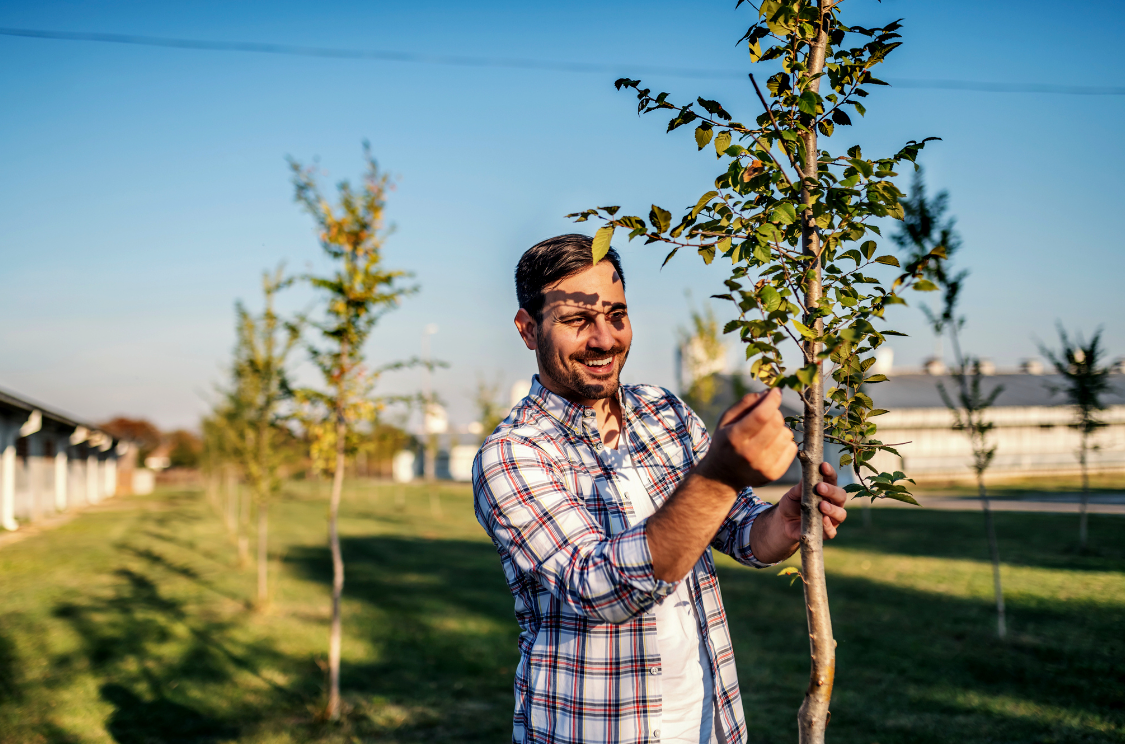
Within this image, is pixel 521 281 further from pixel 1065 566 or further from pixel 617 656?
pixel 1065 566

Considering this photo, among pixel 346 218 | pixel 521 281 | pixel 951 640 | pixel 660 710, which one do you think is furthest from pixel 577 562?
pixel 951 640

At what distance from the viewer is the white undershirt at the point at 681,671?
1771 millimetres

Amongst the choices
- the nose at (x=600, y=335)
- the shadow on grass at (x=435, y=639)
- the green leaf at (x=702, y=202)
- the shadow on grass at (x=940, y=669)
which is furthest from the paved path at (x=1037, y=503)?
the green leaf at (x=702, y=202)

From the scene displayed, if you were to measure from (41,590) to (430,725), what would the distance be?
9759 millimetres

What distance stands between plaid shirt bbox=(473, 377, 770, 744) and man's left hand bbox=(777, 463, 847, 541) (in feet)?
0.55

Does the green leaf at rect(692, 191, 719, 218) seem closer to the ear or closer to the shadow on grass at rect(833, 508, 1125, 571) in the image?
the ear

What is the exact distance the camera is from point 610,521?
184cm

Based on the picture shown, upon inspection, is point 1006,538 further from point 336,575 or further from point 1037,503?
point 336,575

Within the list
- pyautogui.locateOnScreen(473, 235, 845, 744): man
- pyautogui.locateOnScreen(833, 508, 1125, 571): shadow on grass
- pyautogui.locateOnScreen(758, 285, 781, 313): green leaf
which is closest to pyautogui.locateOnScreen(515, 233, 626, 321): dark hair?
pyautogui.locateOnScreen(473, 235, 845, 744): man

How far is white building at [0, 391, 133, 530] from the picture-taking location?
19578 mm

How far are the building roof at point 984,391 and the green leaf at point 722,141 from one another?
32948mm

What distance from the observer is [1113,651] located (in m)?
7.36

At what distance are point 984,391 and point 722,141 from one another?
123 feet

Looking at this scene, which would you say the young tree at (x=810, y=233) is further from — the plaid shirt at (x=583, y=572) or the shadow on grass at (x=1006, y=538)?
the shadow on grass at (x=1006, y=538)
